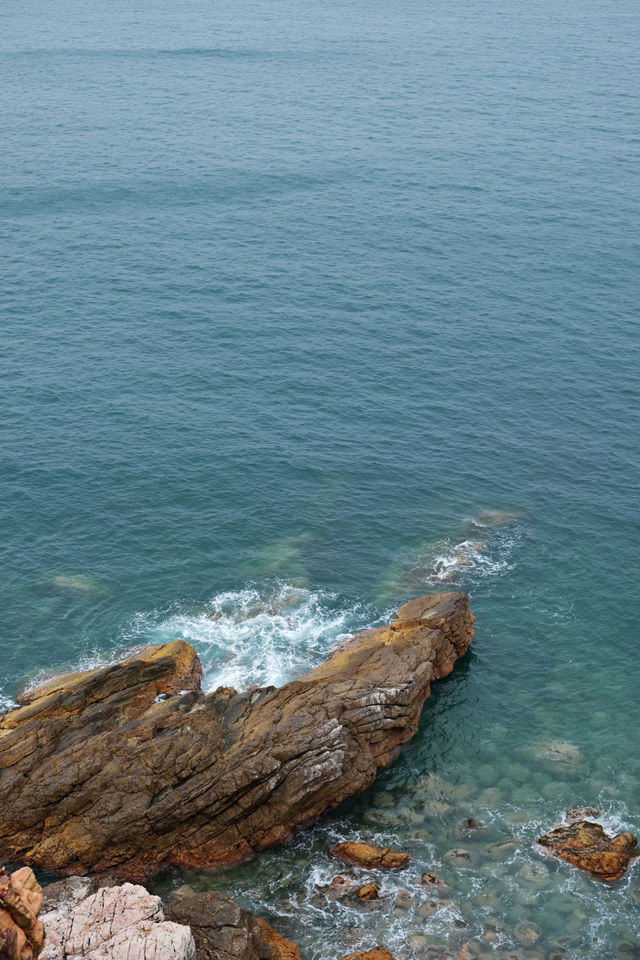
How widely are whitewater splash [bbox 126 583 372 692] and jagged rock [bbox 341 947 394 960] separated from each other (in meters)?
29.1

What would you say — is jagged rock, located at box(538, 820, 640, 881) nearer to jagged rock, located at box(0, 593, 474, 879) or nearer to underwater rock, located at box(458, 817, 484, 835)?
underwater rock, located at box(458, 817, 484, 835)

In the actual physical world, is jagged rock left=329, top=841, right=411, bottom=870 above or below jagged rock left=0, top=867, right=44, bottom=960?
below

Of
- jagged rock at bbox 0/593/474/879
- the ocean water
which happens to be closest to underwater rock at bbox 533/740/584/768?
the ocean water

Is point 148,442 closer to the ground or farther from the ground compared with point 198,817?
farther from the ground

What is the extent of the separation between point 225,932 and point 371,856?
46.4 ft

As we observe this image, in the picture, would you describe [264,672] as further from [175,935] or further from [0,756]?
[175,935]

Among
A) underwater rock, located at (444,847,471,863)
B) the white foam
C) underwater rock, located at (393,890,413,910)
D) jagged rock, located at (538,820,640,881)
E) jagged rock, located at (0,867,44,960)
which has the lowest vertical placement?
underwater rock, located at (393,890,413,910)

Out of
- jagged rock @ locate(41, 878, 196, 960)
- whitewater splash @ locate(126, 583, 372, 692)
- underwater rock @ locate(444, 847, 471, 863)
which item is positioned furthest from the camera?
whitewater splash @ locate(126, 583, 372, 692)

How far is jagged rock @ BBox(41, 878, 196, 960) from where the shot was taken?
2292 inches

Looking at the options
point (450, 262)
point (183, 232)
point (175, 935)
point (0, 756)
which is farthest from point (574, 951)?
point (183, 232)

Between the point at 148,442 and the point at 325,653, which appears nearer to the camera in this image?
the point at 325,653

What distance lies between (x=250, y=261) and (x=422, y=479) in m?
66.3

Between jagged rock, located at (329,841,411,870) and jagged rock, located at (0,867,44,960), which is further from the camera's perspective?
jagged rock, located at (329,841,411,870)

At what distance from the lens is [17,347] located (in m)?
144
